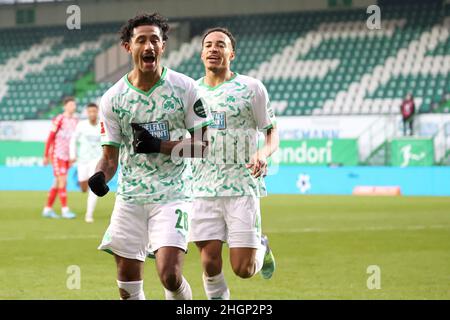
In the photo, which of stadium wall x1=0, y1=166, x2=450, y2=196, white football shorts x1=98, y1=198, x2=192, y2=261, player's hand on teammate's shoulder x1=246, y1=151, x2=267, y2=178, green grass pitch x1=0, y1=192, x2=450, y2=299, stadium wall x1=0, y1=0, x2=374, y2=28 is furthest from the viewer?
stadium wall x1=0, y1=0, x2=374, y2=28

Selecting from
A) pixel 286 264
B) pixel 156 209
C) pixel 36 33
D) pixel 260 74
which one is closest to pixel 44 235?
pixel 286 264

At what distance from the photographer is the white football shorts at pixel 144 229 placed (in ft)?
18.8

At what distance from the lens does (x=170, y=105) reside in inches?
228

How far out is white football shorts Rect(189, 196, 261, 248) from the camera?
6840 mm

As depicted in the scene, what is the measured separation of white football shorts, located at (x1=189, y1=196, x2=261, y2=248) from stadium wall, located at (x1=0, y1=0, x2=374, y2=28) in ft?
98.8

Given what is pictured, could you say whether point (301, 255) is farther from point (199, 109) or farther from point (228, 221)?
point (199, 109)

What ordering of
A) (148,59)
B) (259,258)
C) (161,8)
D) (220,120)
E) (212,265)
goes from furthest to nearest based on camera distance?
(161,8) < (259,258) < (220,120) < (212,265) < (148,59)

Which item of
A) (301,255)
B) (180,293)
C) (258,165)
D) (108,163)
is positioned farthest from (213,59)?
(301,255)

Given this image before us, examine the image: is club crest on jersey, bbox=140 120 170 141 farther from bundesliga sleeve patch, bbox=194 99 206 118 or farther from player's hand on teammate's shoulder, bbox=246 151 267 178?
player's hand on teammate's shoulder, bbox=246 151 267 178

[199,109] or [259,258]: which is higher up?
[199,109]

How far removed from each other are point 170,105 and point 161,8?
1300 inches

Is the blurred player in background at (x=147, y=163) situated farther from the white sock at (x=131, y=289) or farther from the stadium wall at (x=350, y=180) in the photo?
the stadium wall at (x=350, y=180)

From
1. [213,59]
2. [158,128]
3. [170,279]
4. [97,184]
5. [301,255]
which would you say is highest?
[213,59]

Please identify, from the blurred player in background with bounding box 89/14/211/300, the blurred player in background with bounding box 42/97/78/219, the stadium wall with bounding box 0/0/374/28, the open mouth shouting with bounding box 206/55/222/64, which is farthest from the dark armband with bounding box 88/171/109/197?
the stadium wall with bounding box 0/0/374/28
